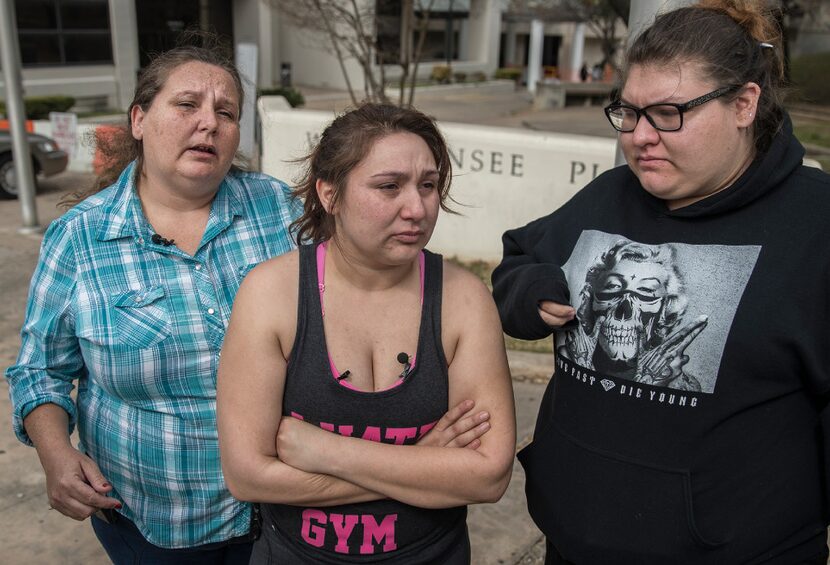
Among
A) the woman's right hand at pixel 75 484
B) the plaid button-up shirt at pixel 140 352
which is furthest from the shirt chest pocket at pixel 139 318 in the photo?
the woman's right hand at pixel 75 484

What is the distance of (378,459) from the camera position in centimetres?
163

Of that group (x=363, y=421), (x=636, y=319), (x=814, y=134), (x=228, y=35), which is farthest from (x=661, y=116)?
(x=228, y=35)

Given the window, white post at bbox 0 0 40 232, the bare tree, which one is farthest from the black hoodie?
the window

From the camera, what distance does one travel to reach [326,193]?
174 cm

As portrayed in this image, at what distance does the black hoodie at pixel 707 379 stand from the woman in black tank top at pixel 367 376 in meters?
0.24

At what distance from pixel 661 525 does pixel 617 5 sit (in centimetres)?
1065

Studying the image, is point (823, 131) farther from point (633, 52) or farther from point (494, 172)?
point (633, 52)

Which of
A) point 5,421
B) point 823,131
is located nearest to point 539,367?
point 5,421

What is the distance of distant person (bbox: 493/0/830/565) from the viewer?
1644 mm

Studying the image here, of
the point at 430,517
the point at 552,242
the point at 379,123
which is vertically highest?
the point at 379,123

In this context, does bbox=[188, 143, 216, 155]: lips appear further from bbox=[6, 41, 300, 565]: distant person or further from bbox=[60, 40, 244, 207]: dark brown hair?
bbox=[60, 40, 244, 207]: dark brown hair

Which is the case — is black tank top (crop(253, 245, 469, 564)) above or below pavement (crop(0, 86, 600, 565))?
above

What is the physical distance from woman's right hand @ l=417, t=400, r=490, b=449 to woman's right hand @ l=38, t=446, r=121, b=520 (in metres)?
0.85

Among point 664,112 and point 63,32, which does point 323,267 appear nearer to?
point 664,112
